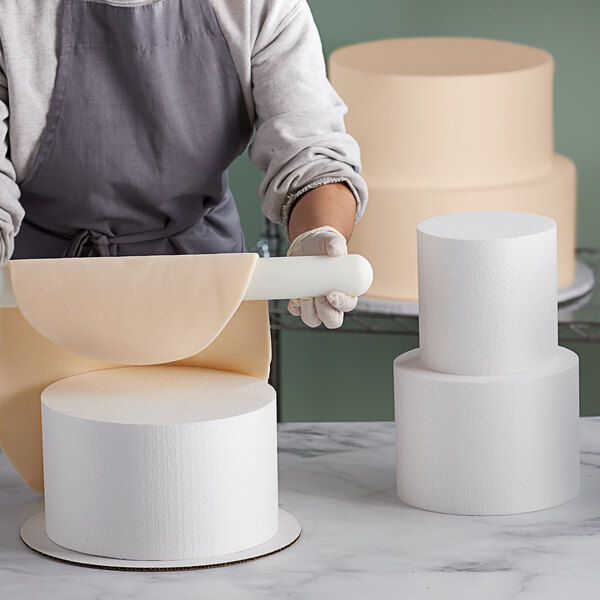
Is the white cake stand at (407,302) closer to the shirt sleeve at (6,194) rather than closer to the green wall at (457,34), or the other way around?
the green wall at (457,34)

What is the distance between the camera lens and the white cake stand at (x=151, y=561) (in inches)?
34.2

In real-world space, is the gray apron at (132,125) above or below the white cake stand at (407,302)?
above

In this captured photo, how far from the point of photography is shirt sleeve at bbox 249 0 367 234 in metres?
1.10

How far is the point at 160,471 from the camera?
2.83ft

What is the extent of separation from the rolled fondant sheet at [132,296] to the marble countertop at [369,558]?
0.18 meters

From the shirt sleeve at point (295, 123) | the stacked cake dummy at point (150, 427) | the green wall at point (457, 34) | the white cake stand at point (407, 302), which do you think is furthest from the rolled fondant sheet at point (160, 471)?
the green wall at point (457, 34)

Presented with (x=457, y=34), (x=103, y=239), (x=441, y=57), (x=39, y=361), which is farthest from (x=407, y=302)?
(x=39, y=361)

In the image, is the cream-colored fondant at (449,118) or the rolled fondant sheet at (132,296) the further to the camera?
the cream-colored fondant at (449,118)

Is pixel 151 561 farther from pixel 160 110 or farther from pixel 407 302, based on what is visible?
pixel 407 302

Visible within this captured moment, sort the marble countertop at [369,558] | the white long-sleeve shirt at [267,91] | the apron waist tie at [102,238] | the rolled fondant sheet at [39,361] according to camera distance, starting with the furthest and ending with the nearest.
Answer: the apron waist tie at [102,238] → the white long-sleeve shirt at [267,91] → the rolled fondant sheet at [39,361] → the marble countertop at [369,558]

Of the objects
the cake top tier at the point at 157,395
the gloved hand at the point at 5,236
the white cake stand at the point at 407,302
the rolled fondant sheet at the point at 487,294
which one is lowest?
the white cake stand at the point at 407,302

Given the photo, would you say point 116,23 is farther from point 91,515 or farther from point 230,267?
point 91,515

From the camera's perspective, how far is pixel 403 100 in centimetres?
187

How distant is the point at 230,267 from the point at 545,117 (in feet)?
Result: 3.87
